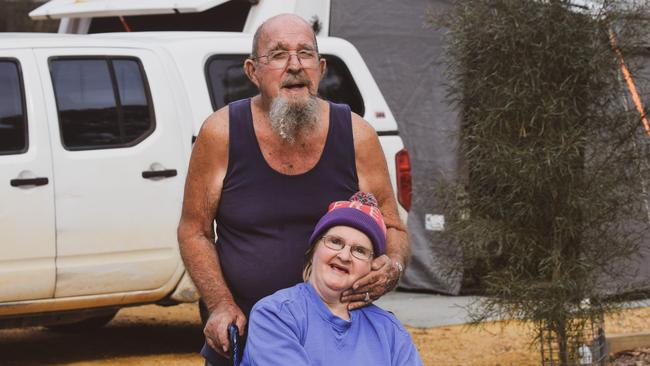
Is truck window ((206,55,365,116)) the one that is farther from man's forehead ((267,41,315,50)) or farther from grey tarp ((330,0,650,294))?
man's forehead ((267,41,315,50))

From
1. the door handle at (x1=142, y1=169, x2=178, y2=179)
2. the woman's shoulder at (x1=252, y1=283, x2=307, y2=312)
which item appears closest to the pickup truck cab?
the door handle at (x1=142, y1=169, x2=178, y2=179)

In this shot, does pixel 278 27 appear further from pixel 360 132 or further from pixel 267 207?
pixel 267 207

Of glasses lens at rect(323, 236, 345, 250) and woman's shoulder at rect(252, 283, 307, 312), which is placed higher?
glasses lens at rect(323, 236, 345, 250)

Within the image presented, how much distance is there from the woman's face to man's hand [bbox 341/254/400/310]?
19 millimetres

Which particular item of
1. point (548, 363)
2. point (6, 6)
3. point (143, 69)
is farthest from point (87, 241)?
point (6, 6)

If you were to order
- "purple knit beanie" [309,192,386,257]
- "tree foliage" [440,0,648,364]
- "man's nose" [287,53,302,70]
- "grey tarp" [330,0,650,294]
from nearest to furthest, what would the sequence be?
"purple knit beanie" [309,192,386,257] → "man's nose" [287,53,302,70] → "tree foliage" [440,0,648,364] → "grey tarp" [330,0,650,294]

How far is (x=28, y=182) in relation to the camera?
7.78 meters

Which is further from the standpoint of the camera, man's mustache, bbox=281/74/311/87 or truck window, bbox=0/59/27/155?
truck window, bbox=0/59/27/155

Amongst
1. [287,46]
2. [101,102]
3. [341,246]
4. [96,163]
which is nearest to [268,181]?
[341,246]

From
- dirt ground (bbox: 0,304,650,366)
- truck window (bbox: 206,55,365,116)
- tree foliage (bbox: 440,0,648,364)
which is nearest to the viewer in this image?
tree foliage (bbox: 440,0,648,364)

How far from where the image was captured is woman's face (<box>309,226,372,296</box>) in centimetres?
405

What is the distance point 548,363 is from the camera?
8430 mm

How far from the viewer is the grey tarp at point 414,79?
11719mm

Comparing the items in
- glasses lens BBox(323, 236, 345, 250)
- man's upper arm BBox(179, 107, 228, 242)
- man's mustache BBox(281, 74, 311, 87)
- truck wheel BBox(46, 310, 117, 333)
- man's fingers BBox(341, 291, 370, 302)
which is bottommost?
truck wheel BBox(46, 310, 117, 333)
